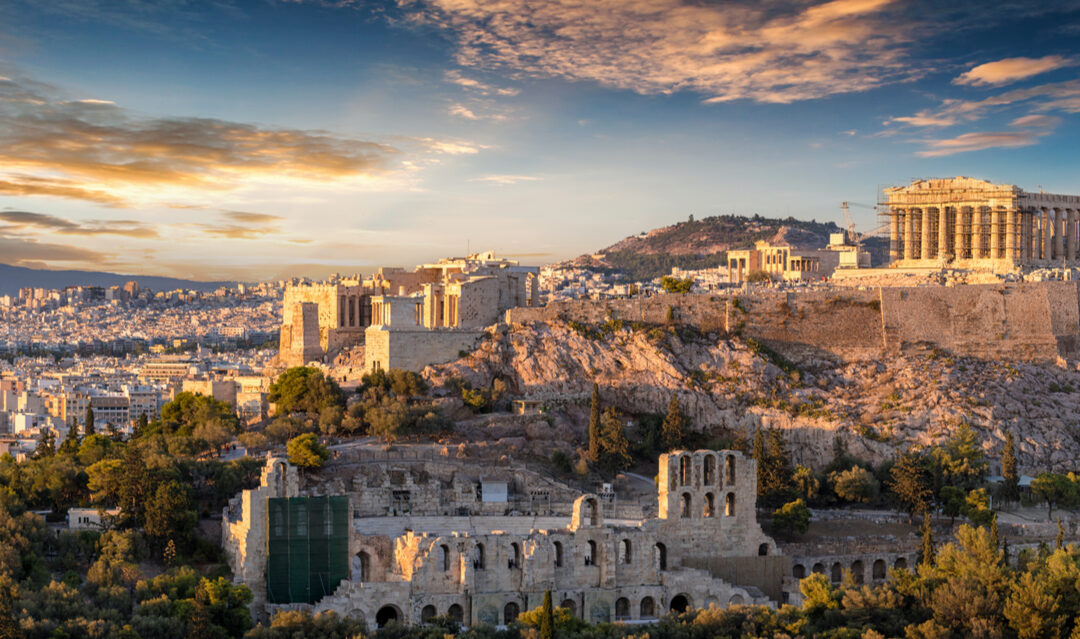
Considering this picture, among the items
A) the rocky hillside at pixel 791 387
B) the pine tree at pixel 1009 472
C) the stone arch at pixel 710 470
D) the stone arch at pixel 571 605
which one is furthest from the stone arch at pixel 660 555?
the pine tree at pixel 1009 472

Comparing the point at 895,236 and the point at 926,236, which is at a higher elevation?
the point at 895,236

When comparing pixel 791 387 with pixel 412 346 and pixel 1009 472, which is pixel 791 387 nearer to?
pixel 1009 472

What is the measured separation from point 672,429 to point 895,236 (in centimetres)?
2844

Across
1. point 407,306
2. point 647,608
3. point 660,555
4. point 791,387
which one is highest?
point 407,306

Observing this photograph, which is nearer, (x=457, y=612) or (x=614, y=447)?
(x=457, y=612)

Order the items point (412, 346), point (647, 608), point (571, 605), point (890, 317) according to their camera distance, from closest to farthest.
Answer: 1. point (571, 605)
2. point (647, 608)
3. point (412, 346)
4. point (890, 317)

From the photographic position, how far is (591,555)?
3478cm

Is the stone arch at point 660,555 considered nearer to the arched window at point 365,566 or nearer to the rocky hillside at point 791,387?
the arched window at point 365,566

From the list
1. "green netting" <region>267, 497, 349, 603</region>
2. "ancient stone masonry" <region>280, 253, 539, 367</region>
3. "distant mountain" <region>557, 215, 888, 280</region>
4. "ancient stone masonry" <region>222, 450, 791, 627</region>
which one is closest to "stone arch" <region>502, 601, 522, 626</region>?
"ancient stone masonry" <region>222, 450, 791, 627</region>

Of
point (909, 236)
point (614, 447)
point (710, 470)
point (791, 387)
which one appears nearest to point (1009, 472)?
point (791, 387)

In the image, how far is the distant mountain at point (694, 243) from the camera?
121312 mm

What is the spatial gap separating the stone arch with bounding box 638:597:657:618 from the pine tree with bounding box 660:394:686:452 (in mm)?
13999

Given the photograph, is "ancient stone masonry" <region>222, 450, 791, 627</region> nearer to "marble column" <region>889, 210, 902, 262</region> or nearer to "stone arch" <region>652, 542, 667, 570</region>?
"stone arch" <region>652, 542, 667, 570</region>

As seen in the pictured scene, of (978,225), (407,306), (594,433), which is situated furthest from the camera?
(978,225)
